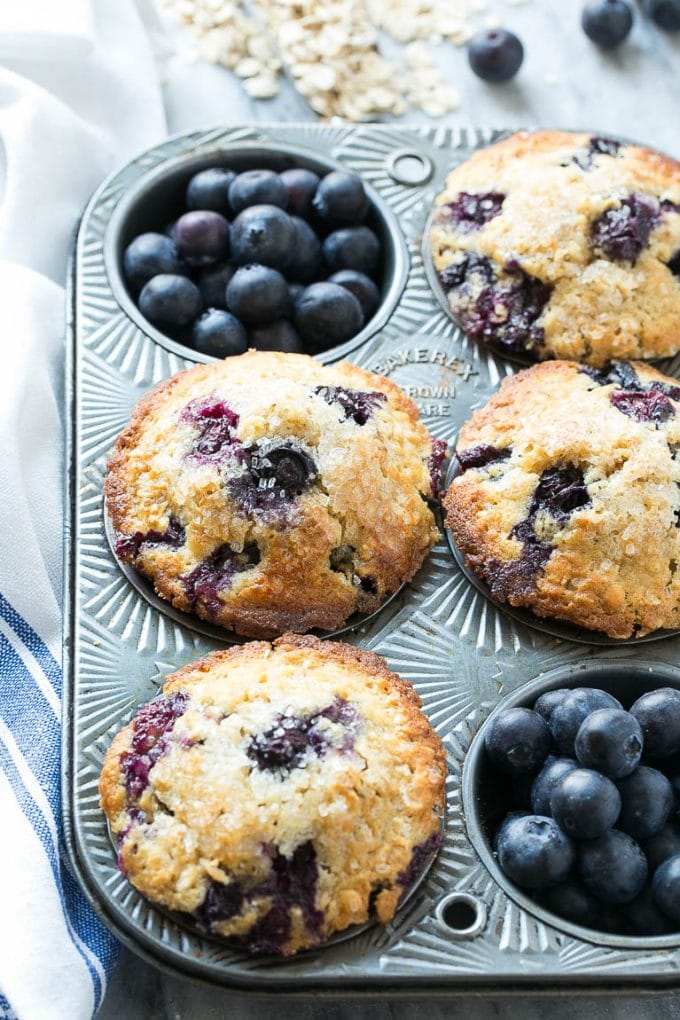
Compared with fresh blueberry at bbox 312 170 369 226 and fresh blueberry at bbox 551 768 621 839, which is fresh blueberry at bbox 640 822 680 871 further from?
fresh blueberry at bbox 312 170 369 226

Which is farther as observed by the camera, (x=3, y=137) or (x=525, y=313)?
(x=3, y=137)

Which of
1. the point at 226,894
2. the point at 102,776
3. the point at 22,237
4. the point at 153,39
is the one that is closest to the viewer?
the point at 226,894

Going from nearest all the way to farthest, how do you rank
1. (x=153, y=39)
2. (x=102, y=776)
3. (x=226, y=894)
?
(x=226, y=894) → (x=102, y=776) → (x=153, y=39)

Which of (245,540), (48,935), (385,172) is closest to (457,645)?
(245,540)

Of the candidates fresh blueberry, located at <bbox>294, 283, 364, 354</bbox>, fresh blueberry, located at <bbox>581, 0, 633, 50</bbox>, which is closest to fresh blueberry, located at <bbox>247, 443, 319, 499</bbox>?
fresh blueberry, located at <bbox>294, 283, 364, 354</bbox>

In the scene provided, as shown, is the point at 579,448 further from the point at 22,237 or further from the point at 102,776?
the point at 22,237

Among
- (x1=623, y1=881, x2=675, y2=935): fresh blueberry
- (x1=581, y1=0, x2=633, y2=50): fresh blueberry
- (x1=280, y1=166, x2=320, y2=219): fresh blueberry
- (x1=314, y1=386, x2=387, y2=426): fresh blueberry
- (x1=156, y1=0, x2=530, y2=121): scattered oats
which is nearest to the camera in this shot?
(x1=623, y1=881, x2=675, y2=935): fresh blueberry

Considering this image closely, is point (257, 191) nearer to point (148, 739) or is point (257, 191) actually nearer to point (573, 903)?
point (148, 739)
